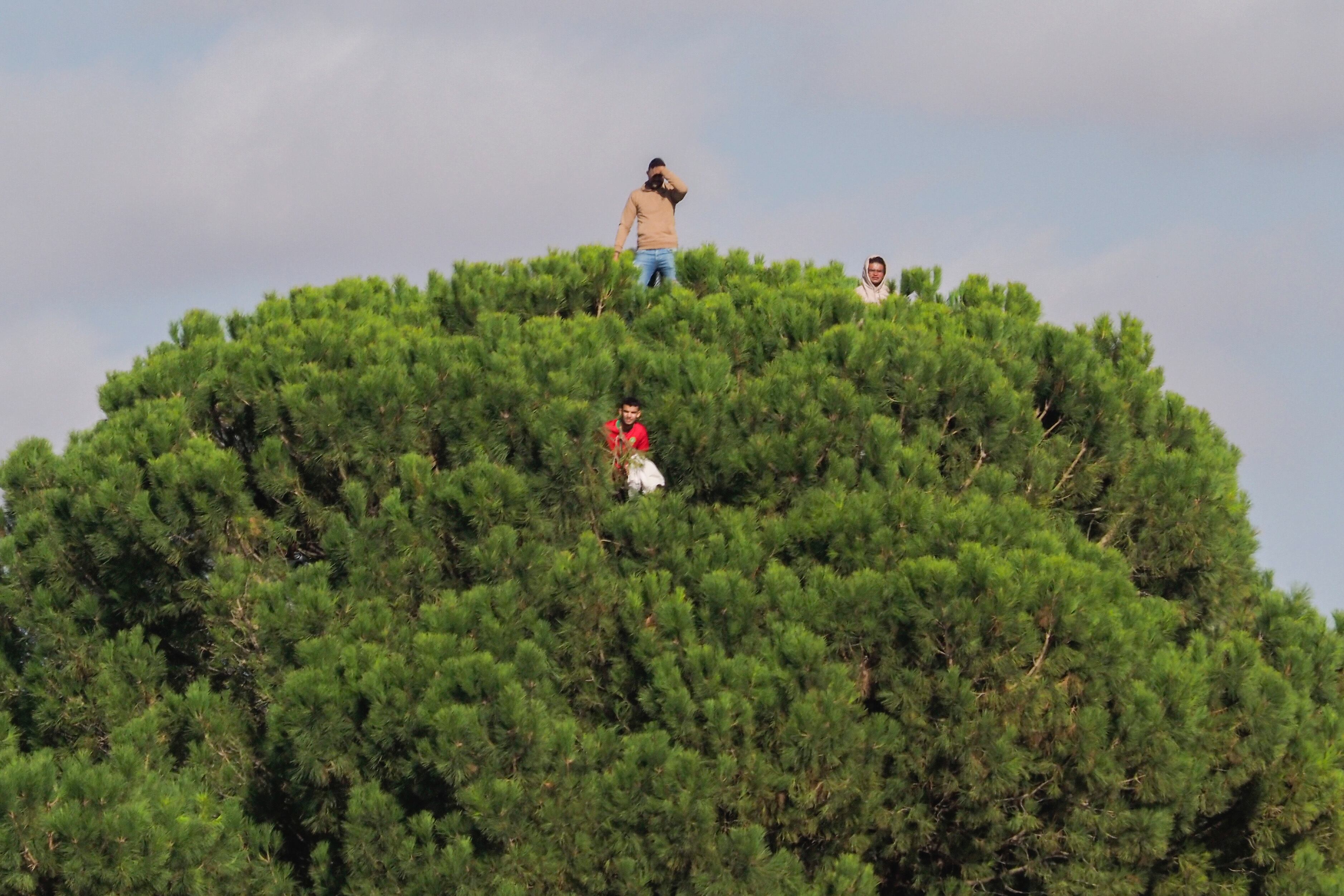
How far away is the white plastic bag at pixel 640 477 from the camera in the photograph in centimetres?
1325

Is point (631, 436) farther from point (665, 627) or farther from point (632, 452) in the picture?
point (665, 627)

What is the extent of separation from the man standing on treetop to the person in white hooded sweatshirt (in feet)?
6.60

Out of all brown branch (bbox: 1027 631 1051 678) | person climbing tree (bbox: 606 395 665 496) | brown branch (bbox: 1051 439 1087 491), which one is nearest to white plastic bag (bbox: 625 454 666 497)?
person climbing tree (bbox: 606 395 665 496)

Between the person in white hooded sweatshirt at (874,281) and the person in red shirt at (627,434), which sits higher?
the person in white hooded sweatshirt at (874,281)

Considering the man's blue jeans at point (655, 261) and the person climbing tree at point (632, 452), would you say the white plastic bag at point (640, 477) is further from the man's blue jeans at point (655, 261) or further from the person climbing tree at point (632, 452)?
the man's blue jeans at point (655, 261)

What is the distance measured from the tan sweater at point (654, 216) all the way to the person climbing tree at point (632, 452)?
3.92m

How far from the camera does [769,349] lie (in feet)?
47.7

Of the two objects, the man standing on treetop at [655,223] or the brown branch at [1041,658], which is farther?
the man standing on treetop at [655,223]

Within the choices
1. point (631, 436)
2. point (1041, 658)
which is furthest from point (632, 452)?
point (1041, 658)

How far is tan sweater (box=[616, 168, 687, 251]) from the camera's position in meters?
17.0

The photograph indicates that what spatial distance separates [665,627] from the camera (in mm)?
12062

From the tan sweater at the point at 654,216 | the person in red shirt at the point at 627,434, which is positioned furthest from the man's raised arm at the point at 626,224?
the person in red shirt at the point at 627,434

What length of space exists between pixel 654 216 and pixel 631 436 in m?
4.35

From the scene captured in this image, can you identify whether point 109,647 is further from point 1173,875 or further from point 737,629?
point 1173,875
